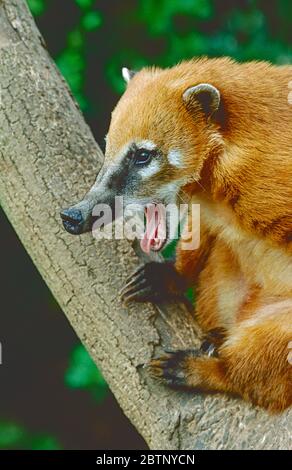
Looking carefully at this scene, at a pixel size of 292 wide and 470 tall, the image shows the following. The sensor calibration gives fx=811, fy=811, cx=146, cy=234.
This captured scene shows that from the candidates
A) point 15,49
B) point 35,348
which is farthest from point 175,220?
point 35,348

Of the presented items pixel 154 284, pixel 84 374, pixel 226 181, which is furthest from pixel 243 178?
pixel 84 374

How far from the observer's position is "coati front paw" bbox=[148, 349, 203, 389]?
8.30 feet

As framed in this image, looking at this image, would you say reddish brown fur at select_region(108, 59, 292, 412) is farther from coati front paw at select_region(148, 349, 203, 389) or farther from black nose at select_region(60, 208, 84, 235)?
black nose at select_region(60, 208, 84, 235)

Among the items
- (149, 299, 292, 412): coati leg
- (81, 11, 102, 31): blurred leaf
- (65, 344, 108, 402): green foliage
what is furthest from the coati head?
(65, 344, 108, 402): green foliage

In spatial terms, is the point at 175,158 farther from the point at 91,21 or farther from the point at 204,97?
the point at 91,21

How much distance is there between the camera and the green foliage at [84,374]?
4113mm

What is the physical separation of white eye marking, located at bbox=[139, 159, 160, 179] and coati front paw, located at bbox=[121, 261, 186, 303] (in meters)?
0.36

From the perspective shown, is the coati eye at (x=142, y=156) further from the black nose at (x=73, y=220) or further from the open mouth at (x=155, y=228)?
the black nose at (x=73, y=220)

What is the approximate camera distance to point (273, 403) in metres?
2.38

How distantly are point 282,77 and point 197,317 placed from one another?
2.85 feet

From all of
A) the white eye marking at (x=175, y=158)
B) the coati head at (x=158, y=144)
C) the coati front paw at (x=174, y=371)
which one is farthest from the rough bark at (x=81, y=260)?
the white eye marking at (x=175, y=158)

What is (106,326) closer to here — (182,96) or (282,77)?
(182,96)

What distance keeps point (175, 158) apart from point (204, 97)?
21 centimetres

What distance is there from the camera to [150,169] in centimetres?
254
